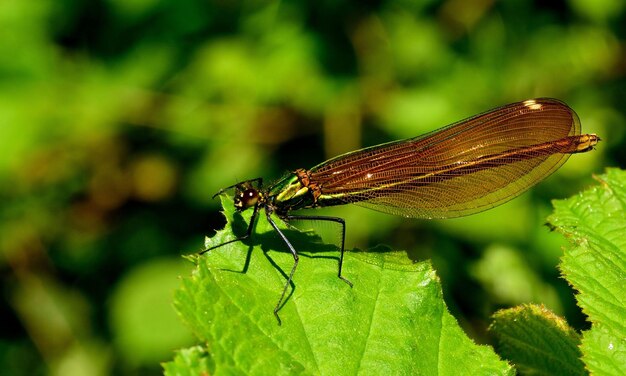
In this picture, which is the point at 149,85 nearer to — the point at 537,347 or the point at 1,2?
the point at 1,2

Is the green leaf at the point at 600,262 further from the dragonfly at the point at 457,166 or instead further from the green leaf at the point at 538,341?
the dragonfly at the point at 457,166

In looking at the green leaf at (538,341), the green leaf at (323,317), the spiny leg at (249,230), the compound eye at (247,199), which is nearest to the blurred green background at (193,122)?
Result: the compound eye at (247,199)

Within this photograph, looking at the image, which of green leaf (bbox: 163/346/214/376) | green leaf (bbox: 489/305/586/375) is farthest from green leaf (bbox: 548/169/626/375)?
green leaf (bbox: 163/346/214/376)

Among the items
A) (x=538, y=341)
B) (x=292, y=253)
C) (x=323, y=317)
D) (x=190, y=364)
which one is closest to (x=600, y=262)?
(x=538, y=341)

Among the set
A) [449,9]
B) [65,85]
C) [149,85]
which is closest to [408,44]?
[449,9]

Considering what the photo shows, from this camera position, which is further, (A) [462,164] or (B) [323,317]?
(A) [462,164]

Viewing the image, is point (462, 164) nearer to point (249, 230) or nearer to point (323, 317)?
point (249, 230)
